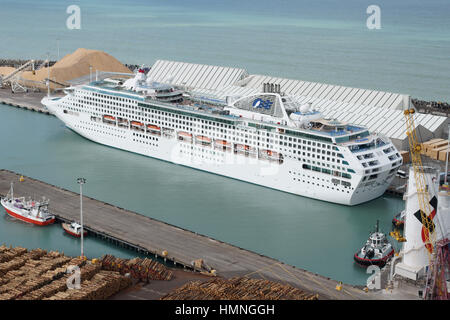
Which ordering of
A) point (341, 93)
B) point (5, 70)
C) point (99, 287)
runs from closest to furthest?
point (99, 287)
point (341, 93)
point (5, 70)

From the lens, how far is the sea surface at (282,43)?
9138 centimetres

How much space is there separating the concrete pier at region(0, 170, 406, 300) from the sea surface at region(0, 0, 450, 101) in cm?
4626

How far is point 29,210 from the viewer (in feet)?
133

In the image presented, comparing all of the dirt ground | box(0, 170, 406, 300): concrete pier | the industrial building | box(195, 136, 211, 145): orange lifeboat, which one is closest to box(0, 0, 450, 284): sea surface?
box(0, 170, 406, 300): concrete pier

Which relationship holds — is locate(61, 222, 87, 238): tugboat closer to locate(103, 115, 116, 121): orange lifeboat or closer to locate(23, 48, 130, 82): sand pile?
locate(103, 115, 116, 121): orange lifeboat

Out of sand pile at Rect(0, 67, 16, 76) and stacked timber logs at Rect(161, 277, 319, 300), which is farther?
sand pile at Rect(0, 67, 16, 76)

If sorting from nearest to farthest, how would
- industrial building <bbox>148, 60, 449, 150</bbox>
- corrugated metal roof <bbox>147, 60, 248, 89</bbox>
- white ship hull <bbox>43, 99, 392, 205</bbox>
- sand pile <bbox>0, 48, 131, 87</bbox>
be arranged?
white ship hull <bbox>43, 99, 392, 205</bbox> → industrial building <bbox>148, 60, 449, 150</bbox> → corrugated metal roof <bbox>147, 60, 248, 89</bbox> → sand pile <bbox>0, 48, 131, 87</bbox>

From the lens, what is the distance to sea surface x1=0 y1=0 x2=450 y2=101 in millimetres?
91375

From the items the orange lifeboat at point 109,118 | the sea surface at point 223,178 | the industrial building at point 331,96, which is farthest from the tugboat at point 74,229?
the orange lifeboat at point 109,118

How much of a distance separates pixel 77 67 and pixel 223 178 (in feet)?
130

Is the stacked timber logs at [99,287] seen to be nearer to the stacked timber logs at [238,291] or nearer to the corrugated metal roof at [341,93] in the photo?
the stacked timber logs at [238,291]

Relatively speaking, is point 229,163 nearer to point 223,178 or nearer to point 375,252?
point 223,178

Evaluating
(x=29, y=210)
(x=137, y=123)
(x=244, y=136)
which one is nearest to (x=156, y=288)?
(x=29, y=210)
